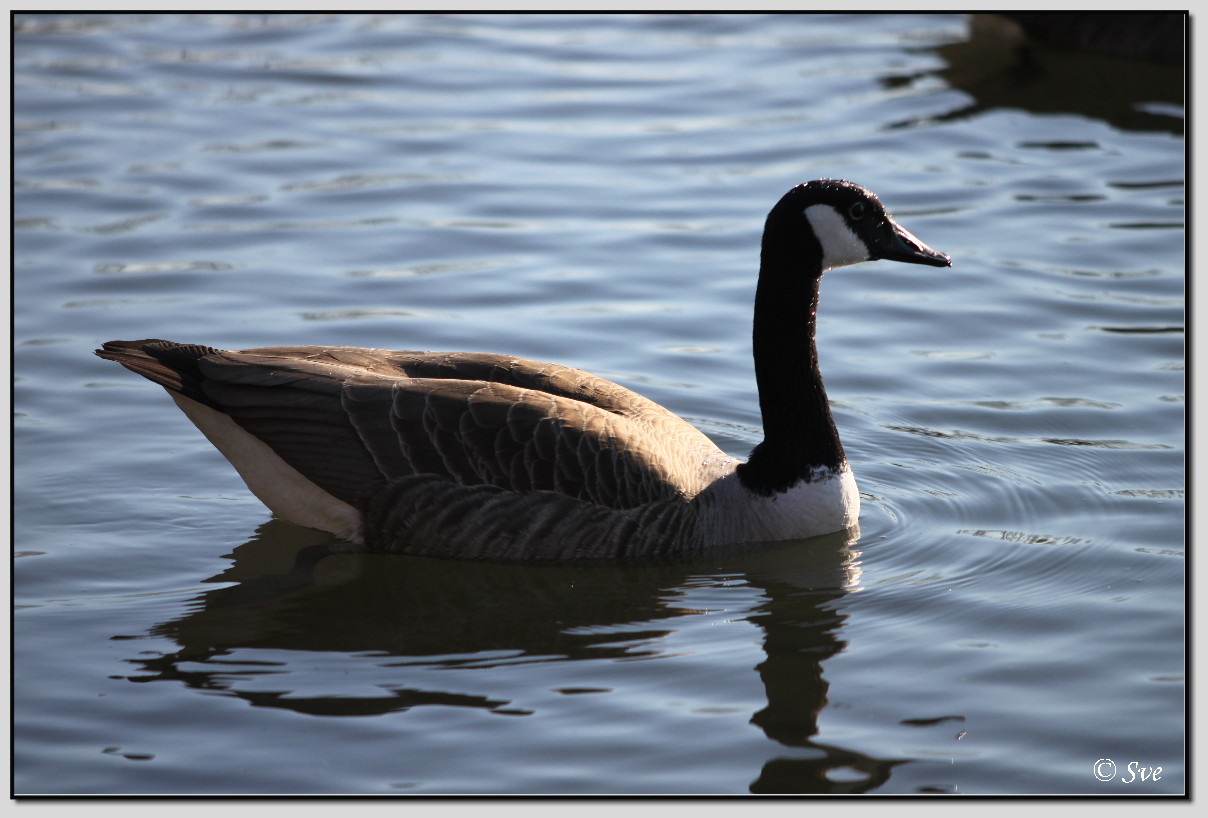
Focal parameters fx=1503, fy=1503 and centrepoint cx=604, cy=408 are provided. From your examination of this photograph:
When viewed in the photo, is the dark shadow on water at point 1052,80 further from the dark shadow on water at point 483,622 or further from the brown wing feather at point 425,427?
the dark shadow on water at point 483,622

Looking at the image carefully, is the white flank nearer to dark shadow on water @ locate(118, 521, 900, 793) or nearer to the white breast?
dark shadow on water @ locate(118, 521, 900, 793)

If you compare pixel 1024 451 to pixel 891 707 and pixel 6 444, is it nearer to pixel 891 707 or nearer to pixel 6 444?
pixel 891 707

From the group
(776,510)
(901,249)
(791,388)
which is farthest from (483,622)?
(901,249)

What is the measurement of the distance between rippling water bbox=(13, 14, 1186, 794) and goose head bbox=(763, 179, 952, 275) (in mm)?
1703

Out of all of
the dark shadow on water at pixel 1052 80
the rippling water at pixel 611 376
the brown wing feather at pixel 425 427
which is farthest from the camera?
the dark shadow on water at pixel 1052 80

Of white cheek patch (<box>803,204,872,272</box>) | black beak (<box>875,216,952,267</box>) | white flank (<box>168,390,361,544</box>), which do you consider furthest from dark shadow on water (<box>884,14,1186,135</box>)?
white flank (<box>168,390,361,544</box>)

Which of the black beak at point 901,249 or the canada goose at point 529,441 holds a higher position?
the black beak at point 901,249

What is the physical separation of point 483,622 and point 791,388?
2.33 m

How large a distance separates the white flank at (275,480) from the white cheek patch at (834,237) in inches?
123

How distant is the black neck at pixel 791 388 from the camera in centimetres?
884

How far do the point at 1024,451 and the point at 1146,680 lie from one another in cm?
297

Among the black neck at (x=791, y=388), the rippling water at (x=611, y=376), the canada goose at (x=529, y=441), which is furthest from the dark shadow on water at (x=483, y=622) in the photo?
the black neck at (x=791, y=388)

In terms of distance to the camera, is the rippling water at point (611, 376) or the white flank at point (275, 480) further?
the white flank at point (275, 480)

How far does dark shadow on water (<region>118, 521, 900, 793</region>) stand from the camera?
23.3ft
